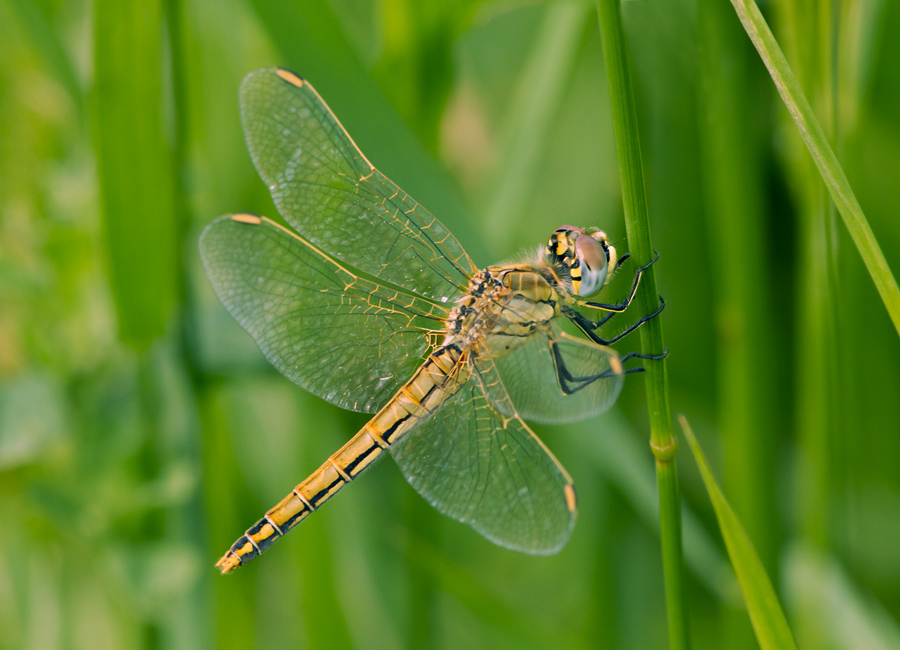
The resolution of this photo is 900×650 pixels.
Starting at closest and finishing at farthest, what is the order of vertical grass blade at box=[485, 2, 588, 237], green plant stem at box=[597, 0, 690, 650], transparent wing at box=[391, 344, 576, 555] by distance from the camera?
green plant stem at box=[597, 0, 690, 650], transparent wing at box=[391, 344, 576, 555], vertical grass blade at box=[485, 2, 588, 237]

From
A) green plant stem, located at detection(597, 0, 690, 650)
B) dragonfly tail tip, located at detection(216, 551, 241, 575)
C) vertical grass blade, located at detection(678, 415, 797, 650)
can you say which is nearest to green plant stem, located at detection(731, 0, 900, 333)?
green plant stem, located at detection(597, 0, 690, 650)

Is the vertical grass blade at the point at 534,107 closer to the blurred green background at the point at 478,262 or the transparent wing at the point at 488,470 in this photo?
the blurred green background at the point at 478,262

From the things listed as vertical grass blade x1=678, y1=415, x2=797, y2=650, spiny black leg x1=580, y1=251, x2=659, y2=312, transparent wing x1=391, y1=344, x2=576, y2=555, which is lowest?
vertical grass blade x1=678, y1=415, x2=797, y2=650

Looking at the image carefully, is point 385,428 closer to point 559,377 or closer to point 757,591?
point 559,377

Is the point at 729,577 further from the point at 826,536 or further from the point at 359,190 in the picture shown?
the point at 359,190

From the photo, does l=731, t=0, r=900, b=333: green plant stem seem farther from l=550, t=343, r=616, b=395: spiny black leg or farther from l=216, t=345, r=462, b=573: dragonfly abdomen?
l=216, t=345, r=462, b=573: dragonfly abdomen

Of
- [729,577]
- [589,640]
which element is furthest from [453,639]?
[729,577]
